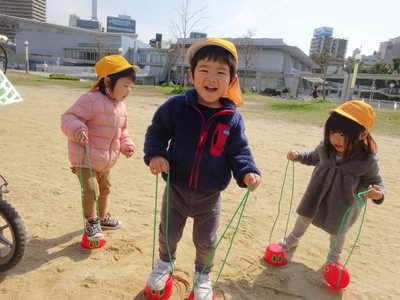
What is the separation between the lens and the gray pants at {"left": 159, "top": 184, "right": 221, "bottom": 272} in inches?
82.7

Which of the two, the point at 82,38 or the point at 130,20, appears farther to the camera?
the point at 130,20

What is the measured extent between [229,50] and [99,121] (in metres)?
1.27

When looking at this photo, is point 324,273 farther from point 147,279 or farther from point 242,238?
point 147,279

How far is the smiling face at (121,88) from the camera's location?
2582 millimetres

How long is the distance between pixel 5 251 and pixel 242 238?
2.07 meters

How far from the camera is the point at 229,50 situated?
1.92m

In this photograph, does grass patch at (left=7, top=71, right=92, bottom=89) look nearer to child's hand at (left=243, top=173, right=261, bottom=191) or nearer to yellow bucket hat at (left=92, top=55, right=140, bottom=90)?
yellow bucket hat at (left=92, top=55, right=140, bottom=90)

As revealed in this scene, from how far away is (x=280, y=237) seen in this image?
322 cm

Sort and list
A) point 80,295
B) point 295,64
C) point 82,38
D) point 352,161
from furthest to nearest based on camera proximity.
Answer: point 82,38 < point 295,64 < point 352,161 < point 80,295

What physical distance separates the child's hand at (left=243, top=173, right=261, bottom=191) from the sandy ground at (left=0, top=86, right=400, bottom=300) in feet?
3.12

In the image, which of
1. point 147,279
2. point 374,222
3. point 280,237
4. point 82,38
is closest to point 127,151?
point 147,279

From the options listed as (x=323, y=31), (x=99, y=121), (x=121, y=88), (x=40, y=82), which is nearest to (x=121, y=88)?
(x=121, y=88)

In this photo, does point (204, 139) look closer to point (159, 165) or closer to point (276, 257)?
point (159, 165)

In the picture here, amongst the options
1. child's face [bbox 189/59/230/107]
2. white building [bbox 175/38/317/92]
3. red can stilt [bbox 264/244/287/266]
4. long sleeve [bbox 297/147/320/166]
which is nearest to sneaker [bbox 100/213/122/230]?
red can stilt [bbox 264/244/287/266]
